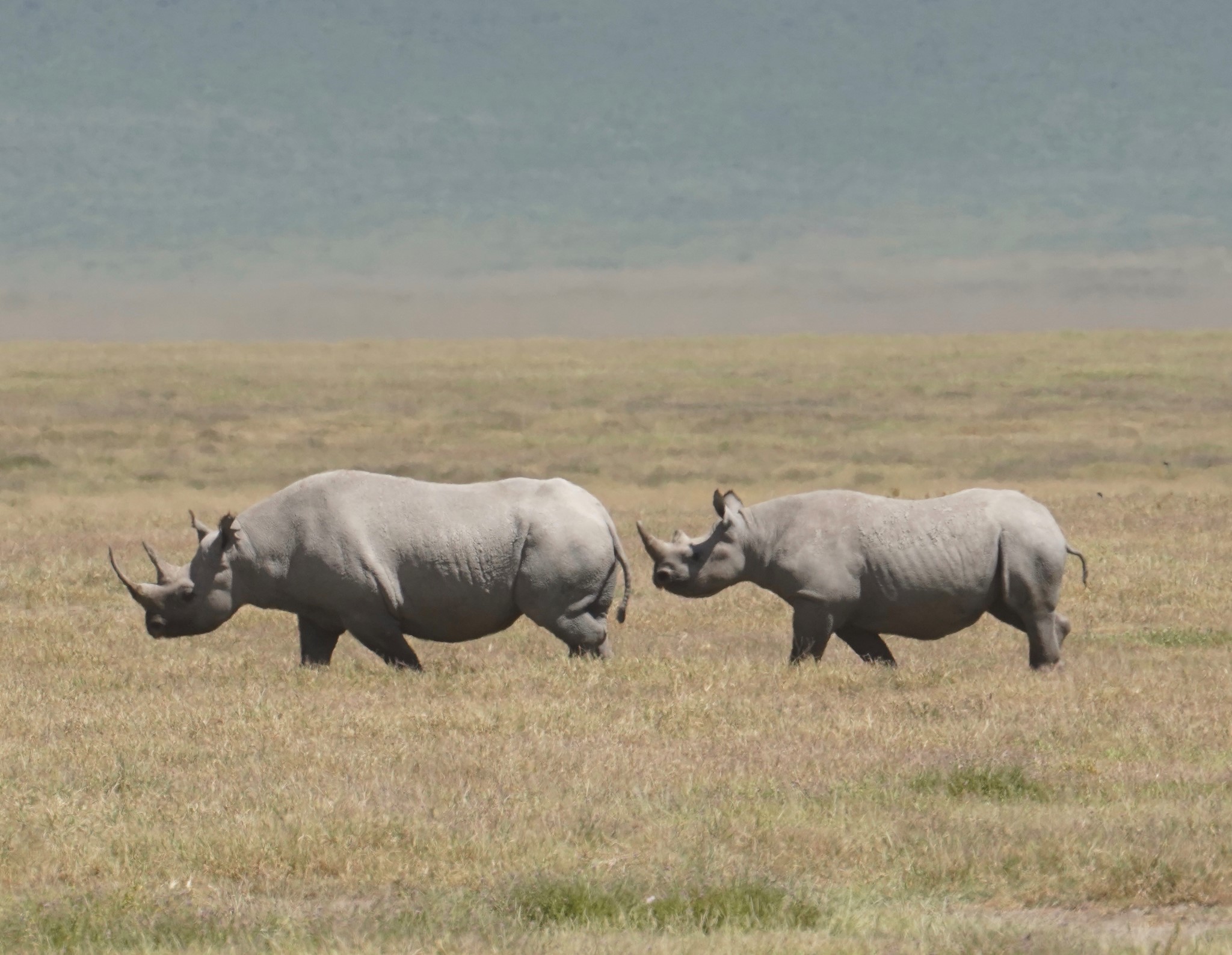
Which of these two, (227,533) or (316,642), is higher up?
Answer: (227,533)

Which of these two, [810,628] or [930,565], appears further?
[810,628]

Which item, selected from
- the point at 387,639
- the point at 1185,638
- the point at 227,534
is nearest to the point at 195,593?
the point at 227,534

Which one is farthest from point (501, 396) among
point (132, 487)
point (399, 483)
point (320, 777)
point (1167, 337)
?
point (320, 777)

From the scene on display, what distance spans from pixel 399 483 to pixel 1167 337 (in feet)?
235

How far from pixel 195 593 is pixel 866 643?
5.09 metres

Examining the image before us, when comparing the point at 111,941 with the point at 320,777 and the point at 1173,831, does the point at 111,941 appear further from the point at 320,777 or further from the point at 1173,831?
the point at 1173,831

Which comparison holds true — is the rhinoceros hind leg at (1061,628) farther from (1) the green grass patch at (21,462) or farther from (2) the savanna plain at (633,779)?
(1) the green grass patch at (21,462)

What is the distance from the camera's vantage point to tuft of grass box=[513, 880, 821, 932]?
6.73m

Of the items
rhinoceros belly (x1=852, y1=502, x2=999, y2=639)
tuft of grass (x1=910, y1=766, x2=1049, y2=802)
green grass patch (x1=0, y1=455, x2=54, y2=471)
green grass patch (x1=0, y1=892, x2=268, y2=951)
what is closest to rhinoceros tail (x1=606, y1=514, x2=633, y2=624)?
rhinoceros belly (x1=852, y1=502, x2=999, y2=639)

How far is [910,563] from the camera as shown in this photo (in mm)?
13391

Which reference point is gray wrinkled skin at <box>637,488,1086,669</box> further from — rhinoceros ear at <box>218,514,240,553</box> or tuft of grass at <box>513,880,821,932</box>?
tuft of grass at <box>513,880,821,932</box>

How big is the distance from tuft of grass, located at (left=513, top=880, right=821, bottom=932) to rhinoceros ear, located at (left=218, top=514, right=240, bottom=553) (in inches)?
273

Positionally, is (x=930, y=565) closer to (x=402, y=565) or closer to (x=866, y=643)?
(x=866, y=643)

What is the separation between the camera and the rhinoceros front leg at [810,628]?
1354 centimetres
